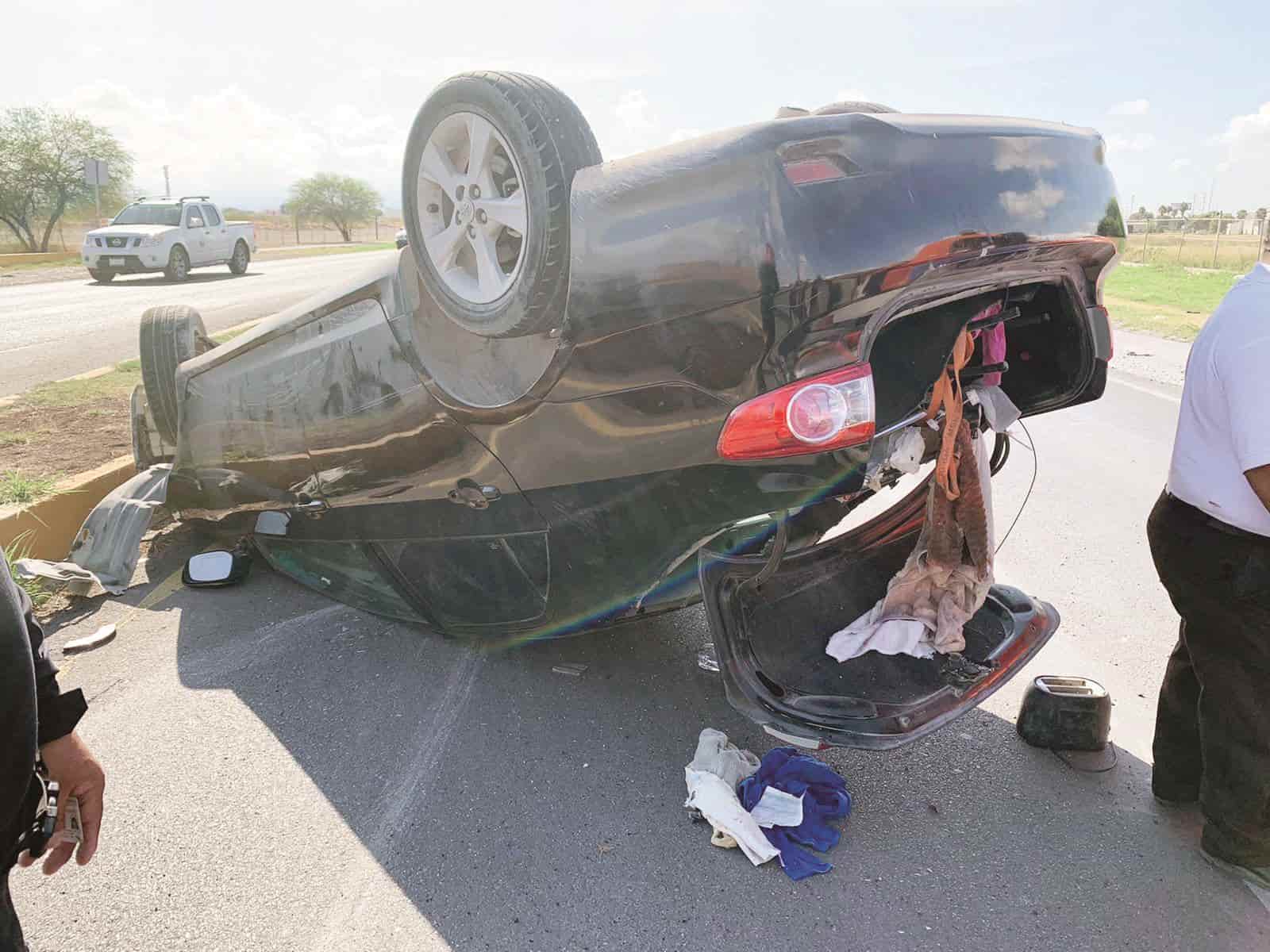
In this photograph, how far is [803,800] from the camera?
2666 mm

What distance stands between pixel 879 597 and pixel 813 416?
4.42 ft

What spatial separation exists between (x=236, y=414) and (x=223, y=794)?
173cm

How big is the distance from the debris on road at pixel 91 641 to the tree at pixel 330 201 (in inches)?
3263

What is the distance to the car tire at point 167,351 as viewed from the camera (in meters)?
4.73

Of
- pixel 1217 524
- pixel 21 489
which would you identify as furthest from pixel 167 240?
pixel 1217 524

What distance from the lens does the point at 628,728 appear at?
3.14m

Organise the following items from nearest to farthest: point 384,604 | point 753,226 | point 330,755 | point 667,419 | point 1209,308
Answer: point 753,226 → point 667,419 → point 330,755 → point 384,604 → point 1209,308

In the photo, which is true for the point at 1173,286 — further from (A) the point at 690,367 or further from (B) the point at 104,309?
(A) the point at 690,367

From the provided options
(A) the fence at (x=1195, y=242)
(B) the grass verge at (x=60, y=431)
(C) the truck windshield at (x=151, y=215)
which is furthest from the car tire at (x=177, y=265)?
(A) the fence at (x=1195, y=242)

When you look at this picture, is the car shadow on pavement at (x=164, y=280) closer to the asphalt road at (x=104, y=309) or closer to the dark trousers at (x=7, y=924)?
the asphalt road at (x=104, y=309)

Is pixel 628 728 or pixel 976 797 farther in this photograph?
pixel 628 728

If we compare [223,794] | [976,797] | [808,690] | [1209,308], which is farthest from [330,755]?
[1209,308]

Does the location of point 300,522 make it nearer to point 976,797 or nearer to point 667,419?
point 667,419

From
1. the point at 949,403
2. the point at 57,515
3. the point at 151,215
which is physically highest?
the point at 151,215
